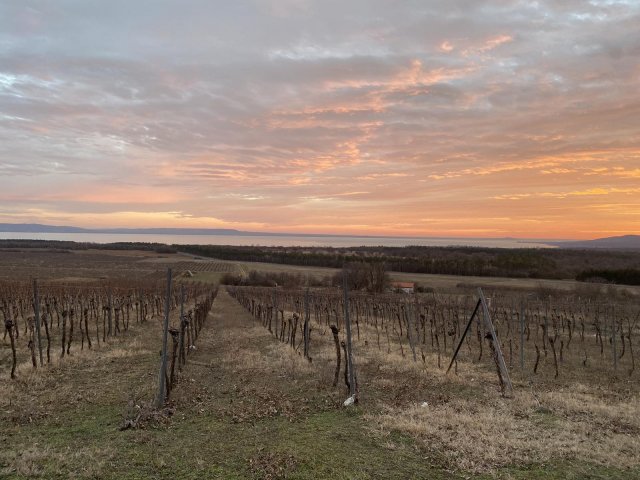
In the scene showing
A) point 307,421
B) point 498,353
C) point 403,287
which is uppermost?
point 498,353

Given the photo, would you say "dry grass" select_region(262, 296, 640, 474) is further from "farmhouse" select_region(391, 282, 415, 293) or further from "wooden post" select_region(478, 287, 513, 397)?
"farmhouse" select_region(391, 282, 415, 293)

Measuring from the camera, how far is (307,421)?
8172 millimetres

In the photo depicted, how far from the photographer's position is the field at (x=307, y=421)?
6207 millimetres

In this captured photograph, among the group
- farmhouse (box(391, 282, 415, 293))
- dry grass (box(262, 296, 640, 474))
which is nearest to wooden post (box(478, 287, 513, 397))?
dry grass (box(262, 296, 640, 474))

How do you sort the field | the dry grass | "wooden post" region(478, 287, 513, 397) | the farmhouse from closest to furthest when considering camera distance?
the field
the dry grass
"wooden post" region(478, 287, 513, 397)
the farmhouse

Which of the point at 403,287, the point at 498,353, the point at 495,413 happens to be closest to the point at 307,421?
the point at 495,413

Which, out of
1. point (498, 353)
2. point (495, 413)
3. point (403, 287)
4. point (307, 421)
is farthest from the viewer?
point (403, 287)

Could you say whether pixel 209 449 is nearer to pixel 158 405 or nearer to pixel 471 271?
pixel 158 405

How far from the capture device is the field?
6.21 meters

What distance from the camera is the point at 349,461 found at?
21.0 ft

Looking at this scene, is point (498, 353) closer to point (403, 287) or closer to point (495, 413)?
point (495, 413)

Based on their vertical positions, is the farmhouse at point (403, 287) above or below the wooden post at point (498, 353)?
below

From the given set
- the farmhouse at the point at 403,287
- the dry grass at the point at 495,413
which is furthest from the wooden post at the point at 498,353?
the farmhouse at the point at 403,287

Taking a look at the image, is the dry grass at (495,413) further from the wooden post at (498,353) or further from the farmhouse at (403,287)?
the farmhouse at (403,287)
